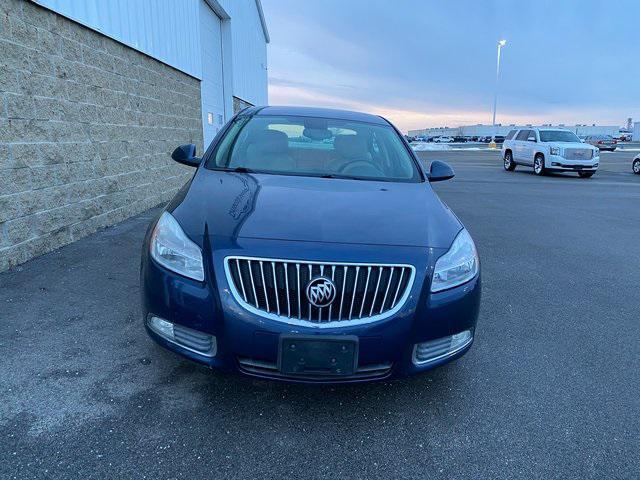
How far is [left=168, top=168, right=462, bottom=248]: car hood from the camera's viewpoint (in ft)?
7.12

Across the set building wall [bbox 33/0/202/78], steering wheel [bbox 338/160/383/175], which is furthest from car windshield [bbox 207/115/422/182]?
building wall [bbox 33/0/202/78]

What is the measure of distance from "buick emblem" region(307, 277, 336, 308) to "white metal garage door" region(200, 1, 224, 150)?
921 centimetres

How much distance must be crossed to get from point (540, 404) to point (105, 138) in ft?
18.5

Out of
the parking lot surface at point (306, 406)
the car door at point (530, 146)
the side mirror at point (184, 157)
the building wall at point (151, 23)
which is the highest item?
the building wall at point (151, 23)

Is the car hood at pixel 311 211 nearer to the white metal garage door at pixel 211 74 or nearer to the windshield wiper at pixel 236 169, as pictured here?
the windshield wiper at pixel 236 169

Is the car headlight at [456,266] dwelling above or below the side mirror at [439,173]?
below

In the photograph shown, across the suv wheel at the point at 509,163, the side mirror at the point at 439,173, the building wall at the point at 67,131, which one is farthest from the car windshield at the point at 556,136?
the side mirror at the point at 439,173

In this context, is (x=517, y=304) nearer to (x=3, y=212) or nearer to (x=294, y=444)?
(x=294, y=444)

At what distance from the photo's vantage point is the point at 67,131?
4859 millimetres

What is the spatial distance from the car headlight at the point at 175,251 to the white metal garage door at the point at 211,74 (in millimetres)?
8570

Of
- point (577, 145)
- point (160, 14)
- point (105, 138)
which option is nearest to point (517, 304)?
point (105, 138)

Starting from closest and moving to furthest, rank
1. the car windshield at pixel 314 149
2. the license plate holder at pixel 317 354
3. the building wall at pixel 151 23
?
the license plate holder at pixel 317 354, the car windshield at pixel 314 149, the building wall at pixel 151 23

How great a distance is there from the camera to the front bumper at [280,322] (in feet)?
6.48

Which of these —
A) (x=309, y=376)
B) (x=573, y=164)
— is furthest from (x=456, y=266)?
(x=573, y=164)
